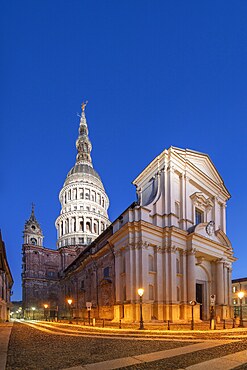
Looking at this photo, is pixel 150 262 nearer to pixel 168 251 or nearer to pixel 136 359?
pixel 168 251

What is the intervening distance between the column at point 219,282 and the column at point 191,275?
614 cm

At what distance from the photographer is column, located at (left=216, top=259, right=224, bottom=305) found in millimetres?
41938

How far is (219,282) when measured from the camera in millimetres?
43000

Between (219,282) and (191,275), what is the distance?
6.88m

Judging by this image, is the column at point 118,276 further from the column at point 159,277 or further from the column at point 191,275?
the column at point 191,275

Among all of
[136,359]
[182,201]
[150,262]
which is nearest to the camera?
[136,359]

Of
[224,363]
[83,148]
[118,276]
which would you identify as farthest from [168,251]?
[83,148]

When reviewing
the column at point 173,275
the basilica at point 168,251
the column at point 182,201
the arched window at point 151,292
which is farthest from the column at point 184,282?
the arched window at point 151,292

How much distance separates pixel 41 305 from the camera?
82688 millimetres

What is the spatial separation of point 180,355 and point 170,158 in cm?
2809

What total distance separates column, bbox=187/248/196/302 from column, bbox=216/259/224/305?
20.1 feet

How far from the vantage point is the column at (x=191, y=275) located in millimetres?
37438

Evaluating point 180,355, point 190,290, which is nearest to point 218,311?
point 190,290

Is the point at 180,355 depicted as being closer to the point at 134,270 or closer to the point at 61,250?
the point at 134,270
